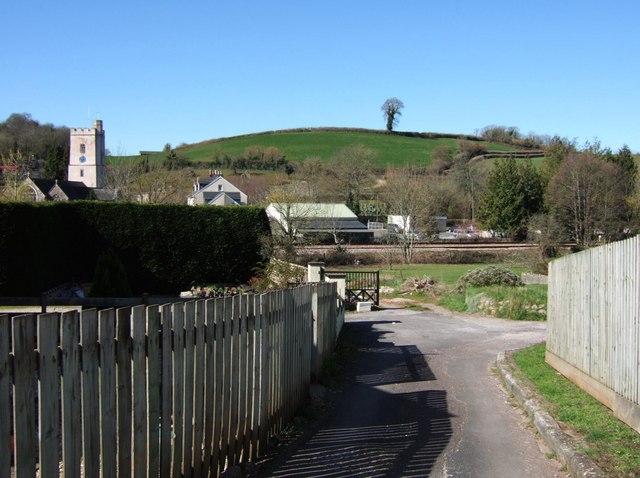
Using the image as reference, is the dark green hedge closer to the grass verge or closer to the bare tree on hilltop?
the grass verge

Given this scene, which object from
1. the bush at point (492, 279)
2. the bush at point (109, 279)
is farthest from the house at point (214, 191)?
the bush at point (109, 279)

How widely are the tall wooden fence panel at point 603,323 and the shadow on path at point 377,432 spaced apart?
6.31ft

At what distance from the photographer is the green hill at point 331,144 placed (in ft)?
346

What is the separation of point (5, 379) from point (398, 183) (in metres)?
59.2

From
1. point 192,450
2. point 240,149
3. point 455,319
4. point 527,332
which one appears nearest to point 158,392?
point 192,450

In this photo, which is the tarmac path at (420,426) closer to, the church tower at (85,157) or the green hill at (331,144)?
the church tower at (85,157)

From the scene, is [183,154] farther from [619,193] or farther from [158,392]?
[158,392]

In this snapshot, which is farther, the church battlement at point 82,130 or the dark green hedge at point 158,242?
the church battlement at point 82,130

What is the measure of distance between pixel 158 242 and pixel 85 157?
7163 cm

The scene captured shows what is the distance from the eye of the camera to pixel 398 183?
201 feet

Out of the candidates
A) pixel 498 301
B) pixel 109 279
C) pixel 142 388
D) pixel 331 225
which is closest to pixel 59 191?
pixel 331 225

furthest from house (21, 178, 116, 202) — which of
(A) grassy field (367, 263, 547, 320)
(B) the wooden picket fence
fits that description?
(B) the wooden picket fence

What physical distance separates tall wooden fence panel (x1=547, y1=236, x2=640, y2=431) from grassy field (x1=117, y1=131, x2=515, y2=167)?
91.3m

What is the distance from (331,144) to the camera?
111125mm
